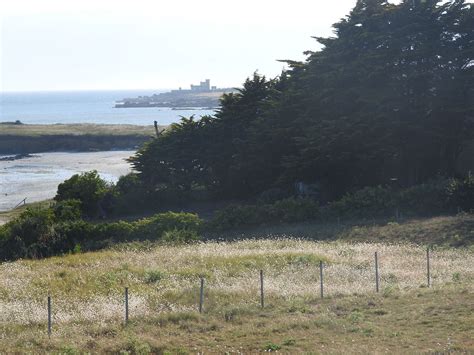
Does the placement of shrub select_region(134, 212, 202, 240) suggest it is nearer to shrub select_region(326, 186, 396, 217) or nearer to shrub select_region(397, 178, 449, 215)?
shrub select_region(326, 186, 396, 217)

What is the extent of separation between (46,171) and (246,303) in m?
76.0

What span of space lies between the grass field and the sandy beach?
1536 inches

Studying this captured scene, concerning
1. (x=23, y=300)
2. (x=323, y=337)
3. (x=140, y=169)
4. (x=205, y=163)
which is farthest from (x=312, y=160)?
(x=323, y=337)

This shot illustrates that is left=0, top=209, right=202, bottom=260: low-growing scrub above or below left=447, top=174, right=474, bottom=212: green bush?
below

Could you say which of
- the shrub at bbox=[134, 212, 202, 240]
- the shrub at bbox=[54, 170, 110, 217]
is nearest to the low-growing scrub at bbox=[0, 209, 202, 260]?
the shrub at bbox=[134, 212, 202, 240]

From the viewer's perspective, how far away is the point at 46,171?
9294cm

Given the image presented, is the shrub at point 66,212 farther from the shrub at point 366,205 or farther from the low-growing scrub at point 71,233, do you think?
the shrub at point 366,205

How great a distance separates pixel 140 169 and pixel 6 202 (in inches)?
676

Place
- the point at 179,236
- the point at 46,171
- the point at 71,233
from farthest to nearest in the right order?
the point at 46,171 < the point at 71,233 < the point at 179,236

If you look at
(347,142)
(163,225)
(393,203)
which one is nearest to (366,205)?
(393,203)

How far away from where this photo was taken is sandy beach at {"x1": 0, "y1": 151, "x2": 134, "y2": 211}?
7169 centimetres

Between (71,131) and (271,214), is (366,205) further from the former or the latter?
(71,131)

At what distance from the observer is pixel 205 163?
5603 centimetres

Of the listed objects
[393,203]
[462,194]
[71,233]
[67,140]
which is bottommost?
[71,233]
